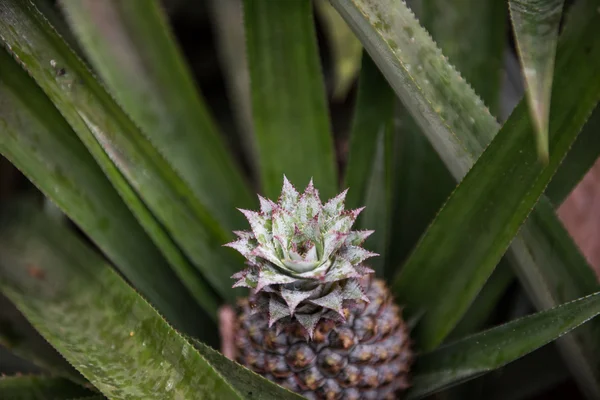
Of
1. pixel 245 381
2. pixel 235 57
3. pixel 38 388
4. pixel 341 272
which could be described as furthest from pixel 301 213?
pixel 235 57

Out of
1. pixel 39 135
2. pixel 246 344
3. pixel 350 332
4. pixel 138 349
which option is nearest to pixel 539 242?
pixel 350 332

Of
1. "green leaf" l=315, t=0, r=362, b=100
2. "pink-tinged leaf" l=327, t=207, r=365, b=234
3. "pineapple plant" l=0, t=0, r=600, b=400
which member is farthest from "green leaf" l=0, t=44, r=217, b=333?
"green leaf" l=315, t=0, r=362, b=100

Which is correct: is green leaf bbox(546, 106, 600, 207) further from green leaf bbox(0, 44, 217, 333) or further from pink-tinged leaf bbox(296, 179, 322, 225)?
green leaf bbox(0, 44, 217, 333)

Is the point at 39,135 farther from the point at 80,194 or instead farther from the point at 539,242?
the point at 539,242

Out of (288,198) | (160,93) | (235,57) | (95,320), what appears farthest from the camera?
(235,57)

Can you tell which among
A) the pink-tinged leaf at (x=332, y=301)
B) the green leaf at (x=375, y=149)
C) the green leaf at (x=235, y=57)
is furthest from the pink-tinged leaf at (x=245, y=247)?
the green leaf at (x=235, y=57)

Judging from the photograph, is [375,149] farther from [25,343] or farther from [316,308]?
[25,343]

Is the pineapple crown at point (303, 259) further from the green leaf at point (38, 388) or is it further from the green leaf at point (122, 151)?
the green leaf at point (38, 388)
